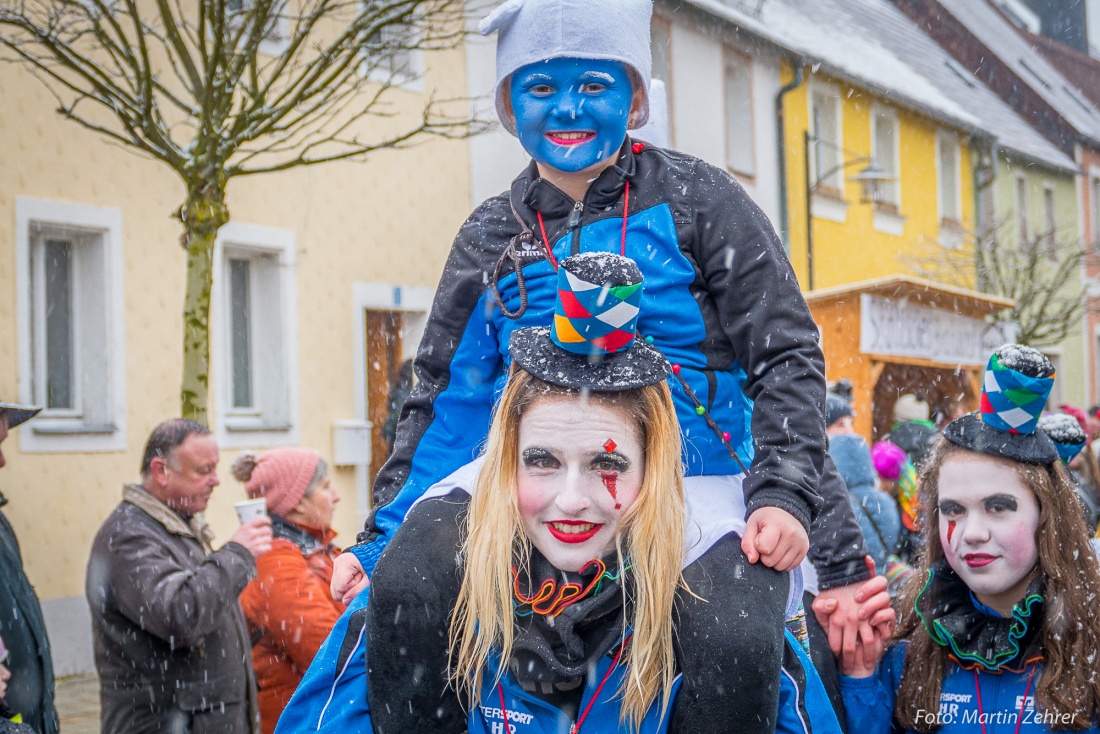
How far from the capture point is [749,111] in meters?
18.7

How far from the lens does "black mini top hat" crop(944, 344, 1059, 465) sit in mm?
3369

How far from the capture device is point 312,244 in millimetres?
12148

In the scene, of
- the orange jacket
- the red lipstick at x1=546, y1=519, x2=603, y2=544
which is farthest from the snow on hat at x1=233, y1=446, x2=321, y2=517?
the red lipstick at x1=546, y1=519, x2=603, y2=544

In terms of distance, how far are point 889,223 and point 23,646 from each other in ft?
62.2

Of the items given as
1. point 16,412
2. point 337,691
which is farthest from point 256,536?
point 337,691

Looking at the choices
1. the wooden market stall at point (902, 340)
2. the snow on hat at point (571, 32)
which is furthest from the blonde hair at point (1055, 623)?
the wooden market stall at point (902, 340)

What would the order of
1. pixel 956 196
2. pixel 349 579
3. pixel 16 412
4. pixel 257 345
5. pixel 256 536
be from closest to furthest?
pixel 349 579
pixel 256 536
pixel 16 412
pixel 257 345
pixel 956 196

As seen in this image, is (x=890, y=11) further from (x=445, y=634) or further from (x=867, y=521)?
(x=445, y=634)

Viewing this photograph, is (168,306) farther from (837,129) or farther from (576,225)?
(837,129)

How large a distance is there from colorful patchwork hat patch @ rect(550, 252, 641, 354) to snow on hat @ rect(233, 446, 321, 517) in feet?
10.7

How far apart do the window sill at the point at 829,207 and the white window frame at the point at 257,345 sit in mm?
9625

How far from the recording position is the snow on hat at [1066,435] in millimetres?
Result: 3779

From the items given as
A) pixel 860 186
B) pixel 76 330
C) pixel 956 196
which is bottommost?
pixel 76 330

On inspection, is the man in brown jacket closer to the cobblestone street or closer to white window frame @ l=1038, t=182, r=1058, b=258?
the cobblestone street
